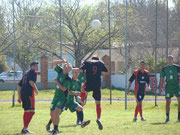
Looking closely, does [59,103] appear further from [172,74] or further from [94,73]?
[172,74]

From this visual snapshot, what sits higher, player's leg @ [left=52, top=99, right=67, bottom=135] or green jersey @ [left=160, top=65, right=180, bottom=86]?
green jersey @ [left=160, top=65, right=180, bottom=86]

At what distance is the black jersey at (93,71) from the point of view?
9398mm

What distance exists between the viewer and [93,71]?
9461 millimetres

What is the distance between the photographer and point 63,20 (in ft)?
103

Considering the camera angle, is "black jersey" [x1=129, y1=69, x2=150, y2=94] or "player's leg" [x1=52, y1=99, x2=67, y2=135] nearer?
"player's leg" [x1=52, y1=99, x2=67, y2=135]

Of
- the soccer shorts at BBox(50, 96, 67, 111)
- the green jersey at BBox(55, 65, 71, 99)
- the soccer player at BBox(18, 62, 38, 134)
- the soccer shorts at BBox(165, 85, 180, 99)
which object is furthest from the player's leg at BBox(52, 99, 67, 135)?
the soccer shorts at BBox(165, 85, 180, 99)

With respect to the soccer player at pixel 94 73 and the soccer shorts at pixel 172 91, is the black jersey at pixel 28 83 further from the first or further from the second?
the soccer shorts at pixel 172 91

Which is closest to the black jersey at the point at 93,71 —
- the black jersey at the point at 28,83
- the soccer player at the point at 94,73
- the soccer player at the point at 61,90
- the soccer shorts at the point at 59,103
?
the soccer player at the point at 94,73

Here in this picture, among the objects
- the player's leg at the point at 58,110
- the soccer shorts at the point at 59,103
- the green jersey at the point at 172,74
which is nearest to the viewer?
the player's leg at the point at 58,110

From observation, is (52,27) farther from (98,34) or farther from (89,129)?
(89,129)

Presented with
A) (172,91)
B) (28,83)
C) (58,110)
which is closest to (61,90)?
(58,110)

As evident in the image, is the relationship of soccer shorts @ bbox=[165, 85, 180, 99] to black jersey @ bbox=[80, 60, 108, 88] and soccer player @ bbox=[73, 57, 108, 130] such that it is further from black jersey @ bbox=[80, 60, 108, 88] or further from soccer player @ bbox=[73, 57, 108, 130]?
black jersey @ bbox=[80, 60, 108, 88]

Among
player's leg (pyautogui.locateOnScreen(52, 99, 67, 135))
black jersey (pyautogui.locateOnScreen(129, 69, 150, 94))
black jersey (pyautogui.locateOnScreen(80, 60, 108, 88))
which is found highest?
black jersey (pyautogui.locateOnScreen(80, 60, 108, 88))

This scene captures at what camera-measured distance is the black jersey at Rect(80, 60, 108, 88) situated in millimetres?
9398
